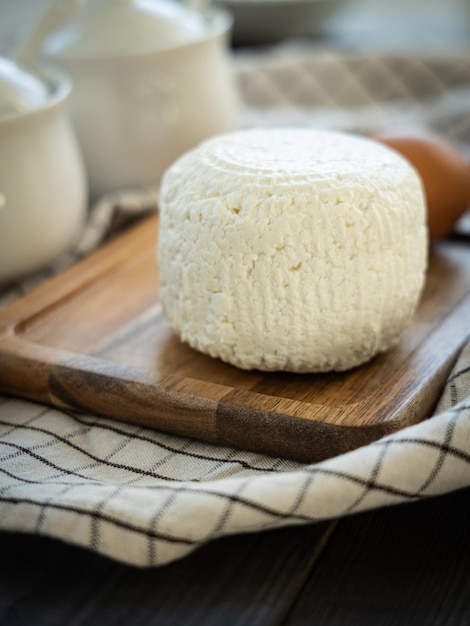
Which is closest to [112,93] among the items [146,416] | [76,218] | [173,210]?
[76,218]

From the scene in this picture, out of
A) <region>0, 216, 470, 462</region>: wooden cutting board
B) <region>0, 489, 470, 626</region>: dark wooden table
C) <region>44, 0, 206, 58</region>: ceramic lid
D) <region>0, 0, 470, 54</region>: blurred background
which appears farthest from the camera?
<region>0, 0, 470, 54</region>: blurred background

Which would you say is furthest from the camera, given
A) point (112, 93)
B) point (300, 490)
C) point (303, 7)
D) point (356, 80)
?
point (303, 7)

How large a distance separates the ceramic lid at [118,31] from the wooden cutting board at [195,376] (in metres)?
0.27

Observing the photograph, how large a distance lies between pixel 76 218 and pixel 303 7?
0.74 meters

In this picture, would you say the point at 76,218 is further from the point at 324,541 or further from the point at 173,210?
the point at 324,541

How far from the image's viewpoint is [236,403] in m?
0.60

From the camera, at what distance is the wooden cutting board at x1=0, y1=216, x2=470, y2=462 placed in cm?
59

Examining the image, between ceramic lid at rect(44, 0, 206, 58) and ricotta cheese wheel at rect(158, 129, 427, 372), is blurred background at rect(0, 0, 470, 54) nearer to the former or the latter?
ceramic lid at rect(44, 0, 206, 58)

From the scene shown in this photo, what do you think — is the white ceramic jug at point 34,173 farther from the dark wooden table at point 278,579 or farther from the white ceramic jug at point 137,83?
the dark wooden table at point 278,579

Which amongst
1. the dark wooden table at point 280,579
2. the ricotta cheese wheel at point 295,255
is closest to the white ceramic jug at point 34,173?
the ricotta cheese wheel at point 295,255

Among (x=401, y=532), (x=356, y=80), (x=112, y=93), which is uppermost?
(x=112, y=93)

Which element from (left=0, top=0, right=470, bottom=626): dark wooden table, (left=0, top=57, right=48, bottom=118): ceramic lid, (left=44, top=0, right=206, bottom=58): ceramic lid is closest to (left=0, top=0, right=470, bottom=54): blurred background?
(left=44, top=0, right=206, bottom=58): ceramic lid

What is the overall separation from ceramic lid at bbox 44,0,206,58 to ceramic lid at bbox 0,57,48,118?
13 cm

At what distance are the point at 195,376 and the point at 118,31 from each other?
47 cm
